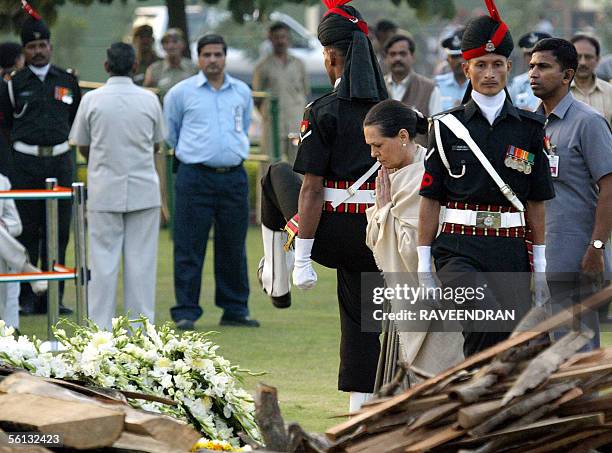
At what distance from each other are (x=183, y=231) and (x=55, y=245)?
1.81 metres

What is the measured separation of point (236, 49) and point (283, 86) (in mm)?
18235

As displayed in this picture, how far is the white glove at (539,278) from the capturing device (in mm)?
6273

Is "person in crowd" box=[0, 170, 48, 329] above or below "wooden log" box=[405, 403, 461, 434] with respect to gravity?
below

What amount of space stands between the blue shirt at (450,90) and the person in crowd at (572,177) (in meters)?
5.47

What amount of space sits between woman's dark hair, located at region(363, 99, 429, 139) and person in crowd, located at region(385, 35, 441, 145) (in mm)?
6015

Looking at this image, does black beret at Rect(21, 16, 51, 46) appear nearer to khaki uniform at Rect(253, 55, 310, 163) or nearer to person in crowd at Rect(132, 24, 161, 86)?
person in crowd at Rect(132, 24, 161, 86)

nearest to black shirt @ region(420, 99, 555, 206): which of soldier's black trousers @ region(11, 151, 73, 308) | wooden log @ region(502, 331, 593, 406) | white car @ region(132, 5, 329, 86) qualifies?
wooden log @ region(502, 331, 593, 406)

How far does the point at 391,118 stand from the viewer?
6.39 meters

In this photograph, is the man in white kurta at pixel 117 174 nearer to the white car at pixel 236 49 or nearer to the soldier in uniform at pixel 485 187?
the soldier in uniform at pixel 485 187

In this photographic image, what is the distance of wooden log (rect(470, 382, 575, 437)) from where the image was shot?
162 inches

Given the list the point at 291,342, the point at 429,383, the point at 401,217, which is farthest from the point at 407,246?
the point at 291,342

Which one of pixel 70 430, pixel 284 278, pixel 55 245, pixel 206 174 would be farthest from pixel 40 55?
pixel 70 430

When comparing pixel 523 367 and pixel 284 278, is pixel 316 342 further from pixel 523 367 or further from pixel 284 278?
pixel 523 367

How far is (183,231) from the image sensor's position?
11.4 meters
